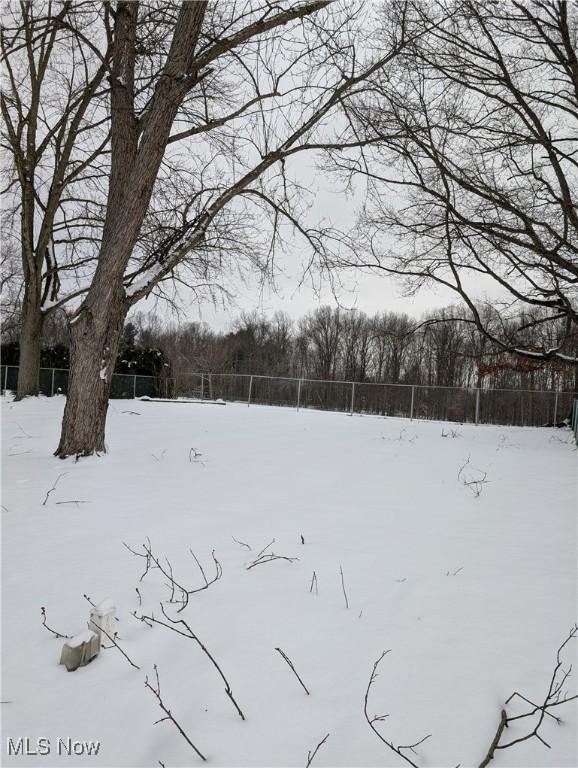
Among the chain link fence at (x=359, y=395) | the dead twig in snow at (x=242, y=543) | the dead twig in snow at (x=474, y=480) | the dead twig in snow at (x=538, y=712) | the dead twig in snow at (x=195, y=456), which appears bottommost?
the dead twig in snow at (x=538, y=712)

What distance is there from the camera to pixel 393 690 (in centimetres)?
154

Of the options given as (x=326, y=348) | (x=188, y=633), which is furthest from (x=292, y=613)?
(x=326, y=348)

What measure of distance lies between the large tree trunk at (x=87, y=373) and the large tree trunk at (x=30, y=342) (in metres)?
8.37

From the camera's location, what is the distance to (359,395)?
19609 mm

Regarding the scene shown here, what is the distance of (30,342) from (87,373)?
8693mm

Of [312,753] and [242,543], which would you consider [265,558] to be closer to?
[242,543]

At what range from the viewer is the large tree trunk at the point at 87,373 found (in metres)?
5.07

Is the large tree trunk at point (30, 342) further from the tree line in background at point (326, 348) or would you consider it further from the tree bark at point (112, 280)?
the tree line in background at point (326, 348)

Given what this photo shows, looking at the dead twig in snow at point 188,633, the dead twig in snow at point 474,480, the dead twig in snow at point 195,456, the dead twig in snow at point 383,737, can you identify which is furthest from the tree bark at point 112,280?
the dead twig in snow at point 383,737

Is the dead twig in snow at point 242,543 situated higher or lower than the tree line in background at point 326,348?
lower

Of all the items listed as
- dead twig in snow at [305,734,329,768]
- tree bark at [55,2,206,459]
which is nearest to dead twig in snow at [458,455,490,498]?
dead twig in snow at [305,734,329,768]

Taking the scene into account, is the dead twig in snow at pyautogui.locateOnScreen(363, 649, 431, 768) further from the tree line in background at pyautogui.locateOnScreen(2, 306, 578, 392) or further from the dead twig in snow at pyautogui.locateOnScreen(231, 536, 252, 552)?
the tree line in background at pyautogui.locateOnScreen(2, 306, 578, 392)

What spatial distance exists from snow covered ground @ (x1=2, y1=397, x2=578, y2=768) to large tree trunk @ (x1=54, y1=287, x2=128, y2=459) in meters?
0.71

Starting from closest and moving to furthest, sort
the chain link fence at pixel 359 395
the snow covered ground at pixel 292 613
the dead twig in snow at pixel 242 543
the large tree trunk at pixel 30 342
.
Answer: the snow covered ground at pixel 292 613, the dead twig in snow at pixel 242 543, the large tree trunk at pixel 30 342, the chain link fence at pixel 359 395
